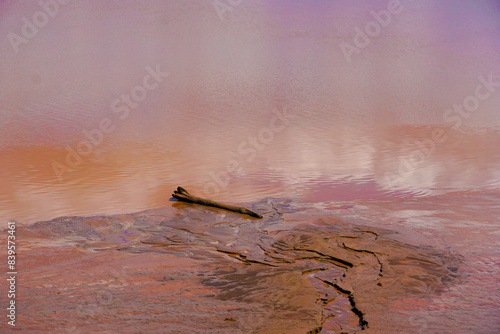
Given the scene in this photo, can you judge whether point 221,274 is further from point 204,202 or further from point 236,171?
point 236,171

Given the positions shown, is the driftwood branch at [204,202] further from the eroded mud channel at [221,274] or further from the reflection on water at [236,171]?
the reflection on water at [236,171]

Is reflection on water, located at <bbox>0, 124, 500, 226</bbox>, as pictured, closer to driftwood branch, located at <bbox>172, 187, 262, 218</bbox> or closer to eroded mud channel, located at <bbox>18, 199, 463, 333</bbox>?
driftwood branch, located at <bbox>172, 187, 262, 218</bbox>

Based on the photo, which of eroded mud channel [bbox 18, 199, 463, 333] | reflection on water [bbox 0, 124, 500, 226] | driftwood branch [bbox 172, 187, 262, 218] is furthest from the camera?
reflection on water [bbox 0, 124, 500, 226]

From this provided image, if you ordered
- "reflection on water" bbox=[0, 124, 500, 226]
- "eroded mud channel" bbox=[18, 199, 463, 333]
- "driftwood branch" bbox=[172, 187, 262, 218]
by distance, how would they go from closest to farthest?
"eroded mud channel" bbox=[18, 199, 463, 333] → "driftwood branch" bbox=[172, 187, 262, 218] → "reflection on water" bbox=[0, 124, 500, 226]

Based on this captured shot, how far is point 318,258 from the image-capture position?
11.1 feet

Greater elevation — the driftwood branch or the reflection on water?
the reflection on water

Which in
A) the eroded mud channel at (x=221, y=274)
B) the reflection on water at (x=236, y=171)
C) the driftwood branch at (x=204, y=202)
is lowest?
the eroded mud channel at (x=221, y=274)

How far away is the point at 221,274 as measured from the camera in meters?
3.08

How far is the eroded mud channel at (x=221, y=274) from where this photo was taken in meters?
2.47

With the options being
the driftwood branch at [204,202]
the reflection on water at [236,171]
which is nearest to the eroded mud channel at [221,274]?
the driftwood branch at [204,202]

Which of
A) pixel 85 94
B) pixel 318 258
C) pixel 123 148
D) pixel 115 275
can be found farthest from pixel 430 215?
pixel 85 94

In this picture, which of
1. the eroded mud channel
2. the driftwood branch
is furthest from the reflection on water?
the eroded mud channel

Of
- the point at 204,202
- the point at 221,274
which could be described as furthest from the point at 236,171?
the point at 221,274

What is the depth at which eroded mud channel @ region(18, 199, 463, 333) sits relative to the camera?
2.47m
